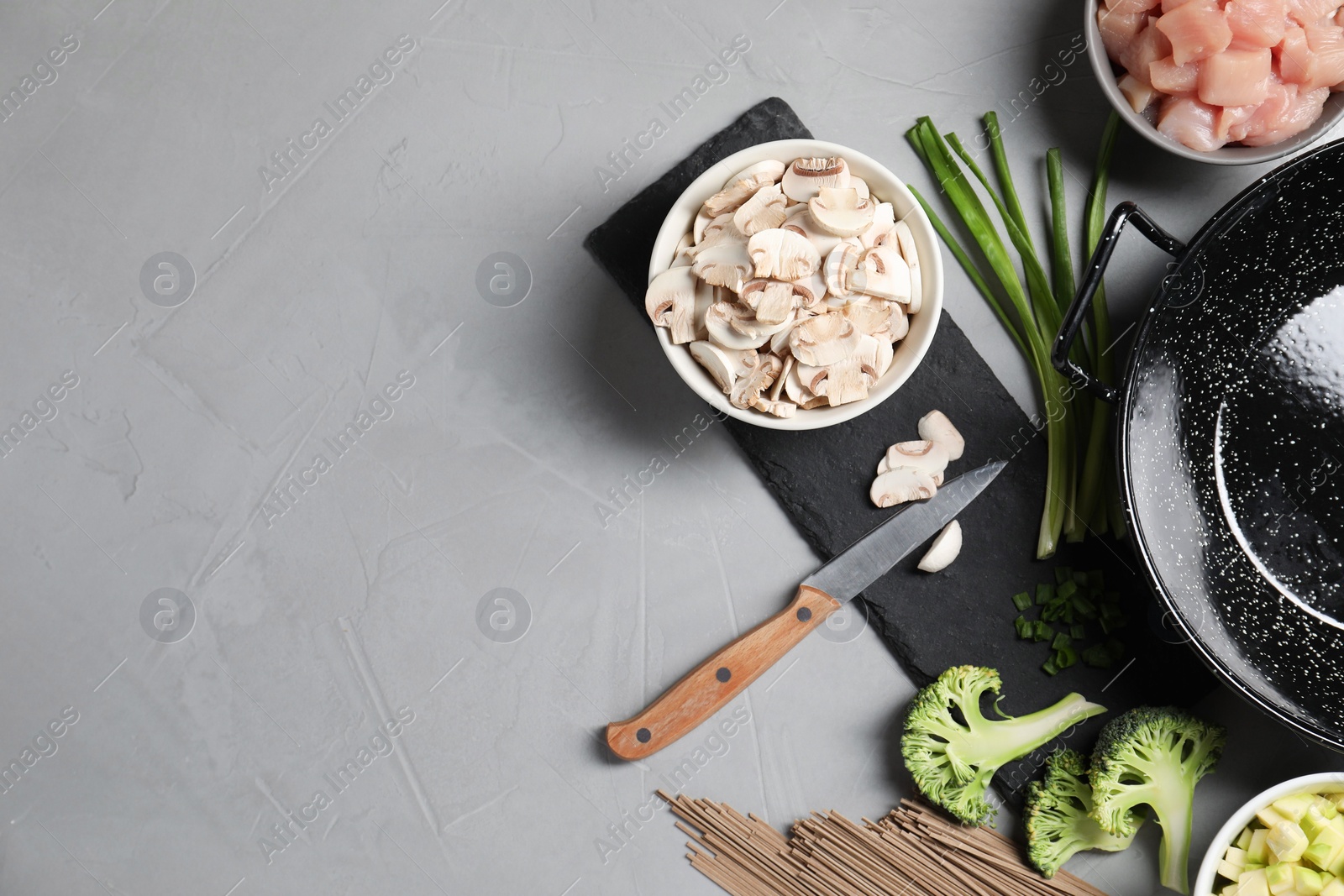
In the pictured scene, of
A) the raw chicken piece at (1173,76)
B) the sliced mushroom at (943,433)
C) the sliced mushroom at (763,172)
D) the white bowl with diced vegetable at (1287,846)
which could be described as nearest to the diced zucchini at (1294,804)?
the white bowl with diced vegetable at (1287,846)

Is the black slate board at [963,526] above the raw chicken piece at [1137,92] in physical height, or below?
below

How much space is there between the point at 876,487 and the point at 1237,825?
0.68 m

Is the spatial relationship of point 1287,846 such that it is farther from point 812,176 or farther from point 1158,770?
point 812,176

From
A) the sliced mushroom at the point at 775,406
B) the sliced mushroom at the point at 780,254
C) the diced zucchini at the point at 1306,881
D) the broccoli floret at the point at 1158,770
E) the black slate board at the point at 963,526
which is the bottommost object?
the diced zucchini at the point at 1306,881

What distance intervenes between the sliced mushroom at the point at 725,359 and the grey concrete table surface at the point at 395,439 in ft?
0.94

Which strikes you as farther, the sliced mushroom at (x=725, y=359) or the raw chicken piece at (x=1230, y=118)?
the raw chicken piece at (x=1230, y=118)

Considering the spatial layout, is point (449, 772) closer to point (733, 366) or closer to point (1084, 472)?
point (733, 366)

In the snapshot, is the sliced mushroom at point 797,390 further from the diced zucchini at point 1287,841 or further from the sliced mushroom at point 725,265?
the diced zucchini at point 1287,841

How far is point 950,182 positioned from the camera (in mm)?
1408

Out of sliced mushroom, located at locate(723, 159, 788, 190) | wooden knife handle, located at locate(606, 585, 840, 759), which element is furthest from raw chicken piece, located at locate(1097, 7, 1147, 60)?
wooden knife handle, located at locate(606, 585, 840, 759)

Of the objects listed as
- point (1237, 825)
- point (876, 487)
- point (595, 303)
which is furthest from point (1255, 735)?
point (595, 303)

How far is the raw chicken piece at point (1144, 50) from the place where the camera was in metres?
1.25

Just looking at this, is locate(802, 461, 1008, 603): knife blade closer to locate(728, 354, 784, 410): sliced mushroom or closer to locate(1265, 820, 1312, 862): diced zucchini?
locate(728, 354, 784, 410): sliced mushroom

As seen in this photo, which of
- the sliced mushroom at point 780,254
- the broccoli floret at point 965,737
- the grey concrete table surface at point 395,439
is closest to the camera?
the sliced mushroom at point 780,254
